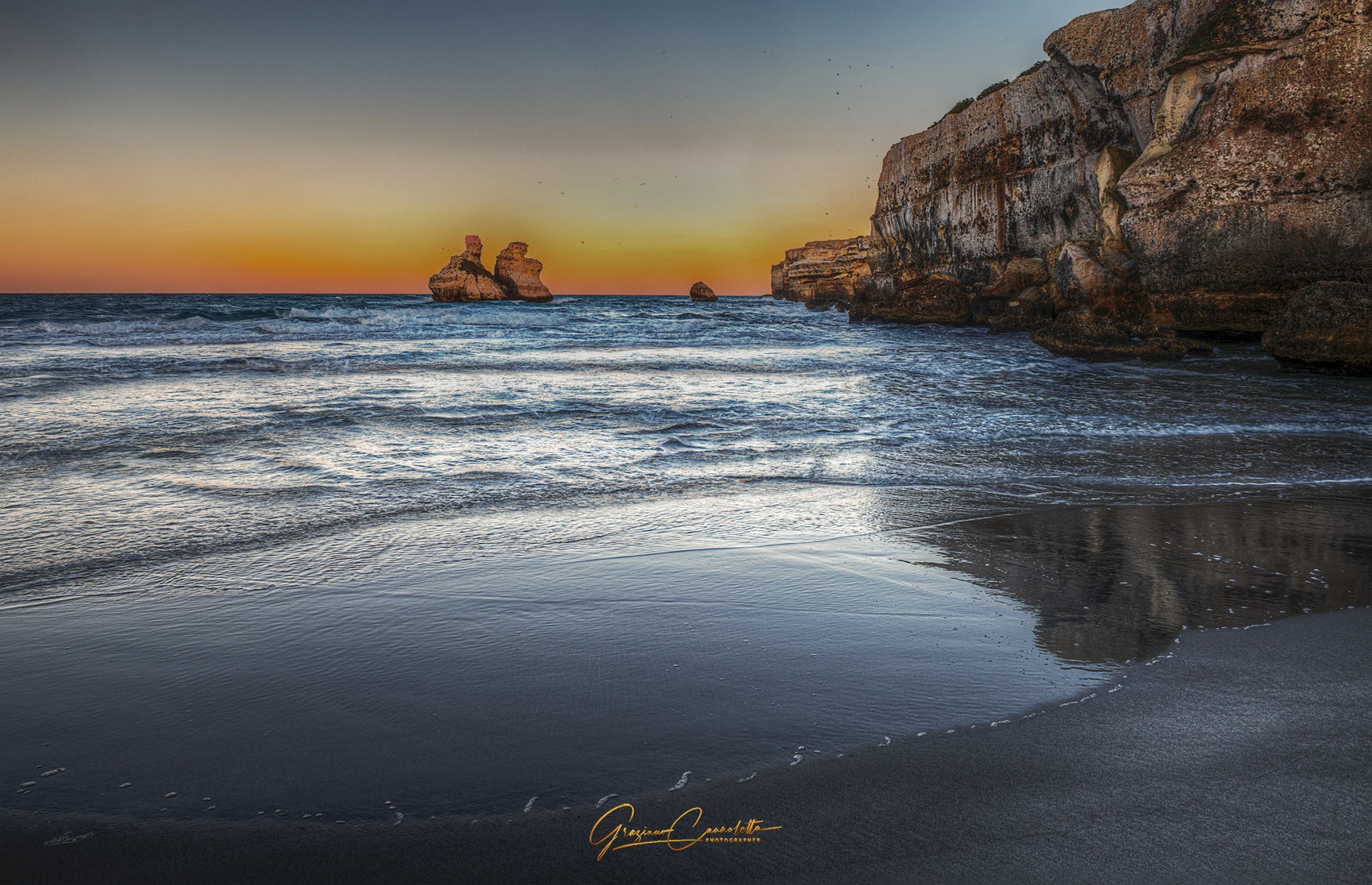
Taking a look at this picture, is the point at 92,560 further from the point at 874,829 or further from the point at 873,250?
the point at 873,250

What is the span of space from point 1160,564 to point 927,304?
32.9 meters

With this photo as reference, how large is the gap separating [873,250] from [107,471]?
47.3 meters

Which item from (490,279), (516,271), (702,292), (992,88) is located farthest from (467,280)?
(992,88)

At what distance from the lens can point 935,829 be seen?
182 centimetres

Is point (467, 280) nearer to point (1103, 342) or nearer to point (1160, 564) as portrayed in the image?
point (1103, 342)

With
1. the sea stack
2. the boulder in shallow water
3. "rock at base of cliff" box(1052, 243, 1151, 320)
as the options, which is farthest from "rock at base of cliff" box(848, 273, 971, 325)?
the sea stack

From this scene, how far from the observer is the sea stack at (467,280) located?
3310 inches

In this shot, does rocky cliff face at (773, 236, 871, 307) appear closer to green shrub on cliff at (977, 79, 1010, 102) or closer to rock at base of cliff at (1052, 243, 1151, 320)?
green shrub on cliff at (977, 79, 1010, 102)

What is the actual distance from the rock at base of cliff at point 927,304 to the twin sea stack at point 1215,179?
17.9ft

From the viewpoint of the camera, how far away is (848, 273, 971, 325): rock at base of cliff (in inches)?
1334

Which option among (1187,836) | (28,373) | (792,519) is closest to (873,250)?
(28,373)
